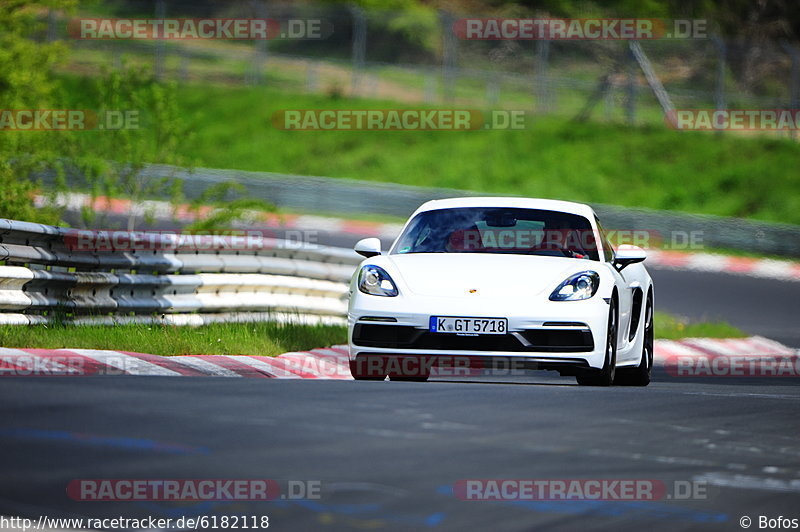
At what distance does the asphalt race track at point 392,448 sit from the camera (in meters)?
5.42

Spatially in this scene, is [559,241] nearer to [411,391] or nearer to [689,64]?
[411,391]

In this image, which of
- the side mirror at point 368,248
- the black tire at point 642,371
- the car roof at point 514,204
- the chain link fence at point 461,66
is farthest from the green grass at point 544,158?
the side mirror at point 368,248

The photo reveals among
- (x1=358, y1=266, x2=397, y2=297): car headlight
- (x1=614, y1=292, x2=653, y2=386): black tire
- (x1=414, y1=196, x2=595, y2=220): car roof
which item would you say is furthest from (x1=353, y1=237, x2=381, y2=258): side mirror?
(x1=614, y1=292, x2=653, y2=386): black tire

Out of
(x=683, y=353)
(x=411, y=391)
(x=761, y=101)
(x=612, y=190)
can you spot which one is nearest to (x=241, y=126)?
(x=612, y=190)

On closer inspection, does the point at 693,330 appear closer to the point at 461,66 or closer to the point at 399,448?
the point at 399,448

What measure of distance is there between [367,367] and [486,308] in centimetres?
96

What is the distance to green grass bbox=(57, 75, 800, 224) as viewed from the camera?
3444 centimetres

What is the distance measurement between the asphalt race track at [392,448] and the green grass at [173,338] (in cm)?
195

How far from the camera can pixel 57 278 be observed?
10812mm

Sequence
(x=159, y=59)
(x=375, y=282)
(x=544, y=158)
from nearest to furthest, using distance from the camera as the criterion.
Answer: (x=375, y=282) < (x=544, y=158) < (x=159, y=59)

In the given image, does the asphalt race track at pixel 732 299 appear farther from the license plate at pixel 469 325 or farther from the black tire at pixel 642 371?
the license plate at pixel 469 325

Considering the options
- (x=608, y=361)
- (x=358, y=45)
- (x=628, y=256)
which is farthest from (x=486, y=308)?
(x=358, y=45)

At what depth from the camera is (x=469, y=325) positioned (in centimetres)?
952

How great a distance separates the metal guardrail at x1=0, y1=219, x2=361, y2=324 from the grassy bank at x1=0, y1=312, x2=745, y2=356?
241 mm
